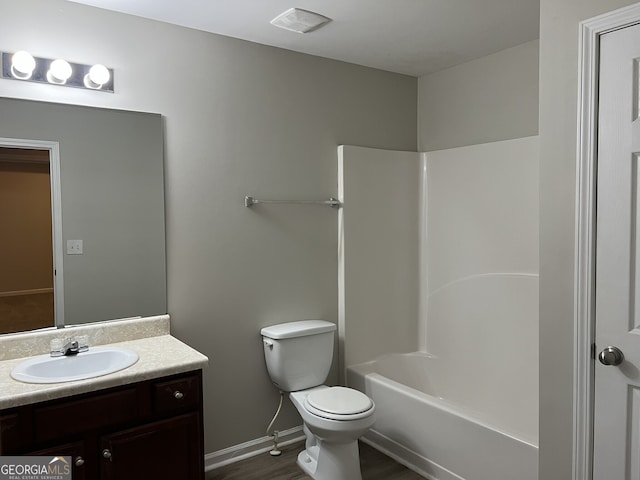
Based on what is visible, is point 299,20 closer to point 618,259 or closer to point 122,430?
point 618,259

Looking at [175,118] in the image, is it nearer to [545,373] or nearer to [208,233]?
[208,233]

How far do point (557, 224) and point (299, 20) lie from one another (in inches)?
62.2

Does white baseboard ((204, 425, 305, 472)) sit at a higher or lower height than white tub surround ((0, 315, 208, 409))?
lower

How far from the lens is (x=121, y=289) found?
2482mm

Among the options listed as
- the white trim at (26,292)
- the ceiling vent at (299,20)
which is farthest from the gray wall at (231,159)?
the white trim at (26,292)

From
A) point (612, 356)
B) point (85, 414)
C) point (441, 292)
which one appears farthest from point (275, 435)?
point (612, 356)

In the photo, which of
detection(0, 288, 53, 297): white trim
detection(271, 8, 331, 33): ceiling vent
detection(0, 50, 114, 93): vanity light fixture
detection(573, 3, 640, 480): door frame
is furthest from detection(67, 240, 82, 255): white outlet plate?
detection(573, 3, 640, 480): door frame

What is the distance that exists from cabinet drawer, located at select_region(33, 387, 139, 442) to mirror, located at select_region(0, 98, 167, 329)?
1.95ft

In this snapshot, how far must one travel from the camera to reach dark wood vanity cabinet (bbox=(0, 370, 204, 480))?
5.88 feet

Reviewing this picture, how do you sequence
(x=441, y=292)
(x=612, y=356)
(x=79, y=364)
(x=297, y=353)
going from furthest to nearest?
(x=441, y=292) → (x=297, y=353) → (x=79, y=364) → (x=612, y=356)

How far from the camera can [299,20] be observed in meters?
2.52

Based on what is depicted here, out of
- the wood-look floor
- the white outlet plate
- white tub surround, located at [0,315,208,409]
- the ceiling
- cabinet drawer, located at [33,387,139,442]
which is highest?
the ceiling

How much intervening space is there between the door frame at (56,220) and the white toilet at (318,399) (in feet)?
3.63

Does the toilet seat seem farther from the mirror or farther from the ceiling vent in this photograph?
the ceiling vent
